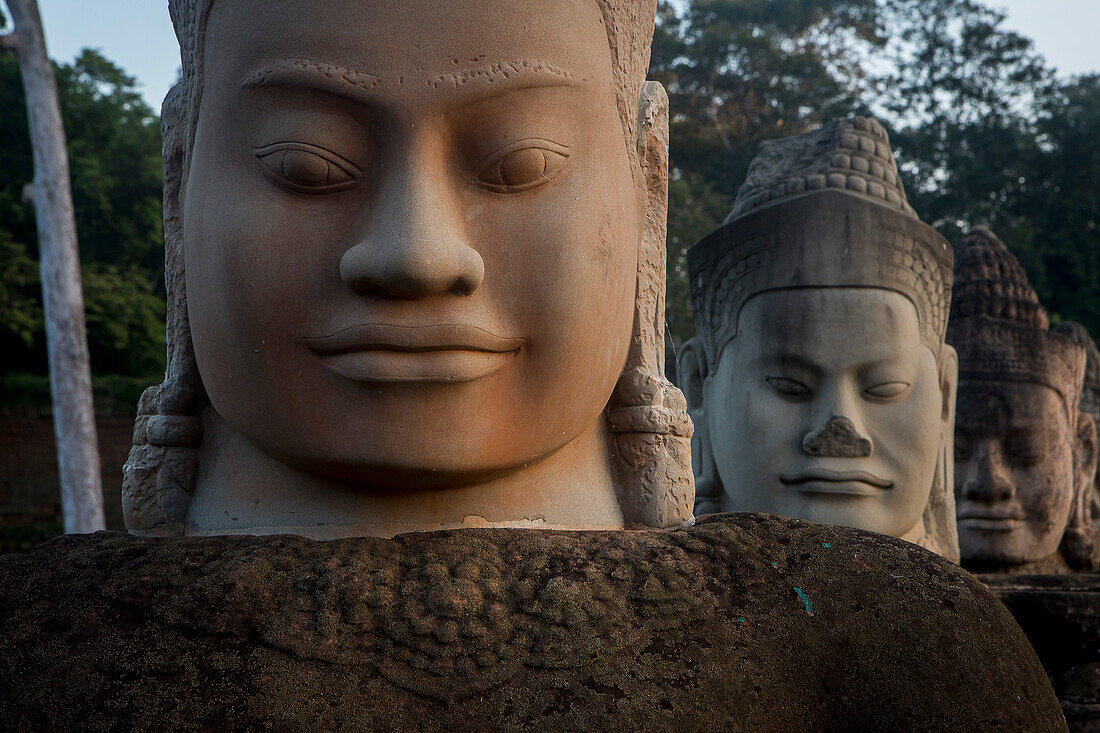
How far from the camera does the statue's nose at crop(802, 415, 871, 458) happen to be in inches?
163

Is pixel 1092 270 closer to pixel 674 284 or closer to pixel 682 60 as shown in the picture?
pixel 682 60

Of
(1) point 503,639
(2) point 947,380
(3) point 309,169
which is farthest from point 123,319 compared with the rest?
(1) point 503,639

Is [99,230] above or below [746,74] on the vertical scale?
below

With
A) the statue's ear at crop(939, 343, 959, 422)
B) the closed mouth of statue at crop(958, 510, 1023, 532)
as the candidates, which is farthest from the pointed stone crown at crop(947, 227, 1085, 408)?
the statue's ear at crop(939, 343, 959, 422)

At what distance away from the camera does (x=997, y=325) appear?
6.52m

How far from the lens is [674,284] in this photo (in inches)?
518

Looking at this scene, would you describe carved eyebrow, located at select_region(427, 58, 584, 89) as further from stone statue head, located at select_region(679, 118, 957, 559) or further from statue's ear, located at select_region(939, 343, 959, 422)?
statue's ear, located at select_region(939, 343, 959, 422)

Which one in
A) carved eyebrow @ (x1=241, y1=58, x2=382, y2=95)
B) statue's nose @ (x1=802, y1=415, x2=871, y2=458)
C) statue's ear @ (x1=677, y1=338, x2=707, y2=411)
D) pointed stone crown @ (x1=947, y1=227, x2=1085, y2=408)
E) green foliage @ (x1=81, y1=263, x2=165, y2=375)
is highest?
green foliage @ (x1=81, y1=263, x2=165, y2=375)

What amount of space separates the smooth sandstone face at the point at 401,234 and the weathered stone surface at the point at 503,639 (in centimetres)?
23

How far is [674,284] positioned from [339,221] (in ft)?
37.0

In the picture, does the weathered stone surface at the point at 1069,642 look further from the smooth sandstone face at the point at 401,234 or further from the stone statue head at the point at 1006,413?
the stone statue head at the point at 1006,413

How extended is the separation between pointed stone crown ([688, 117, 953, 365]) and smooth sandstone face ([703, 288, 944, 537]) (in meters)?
0.09

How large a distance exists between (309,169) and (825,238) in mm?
2660

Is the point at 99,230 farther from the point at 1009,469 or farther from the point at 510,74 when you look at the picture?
the point at 510,74
